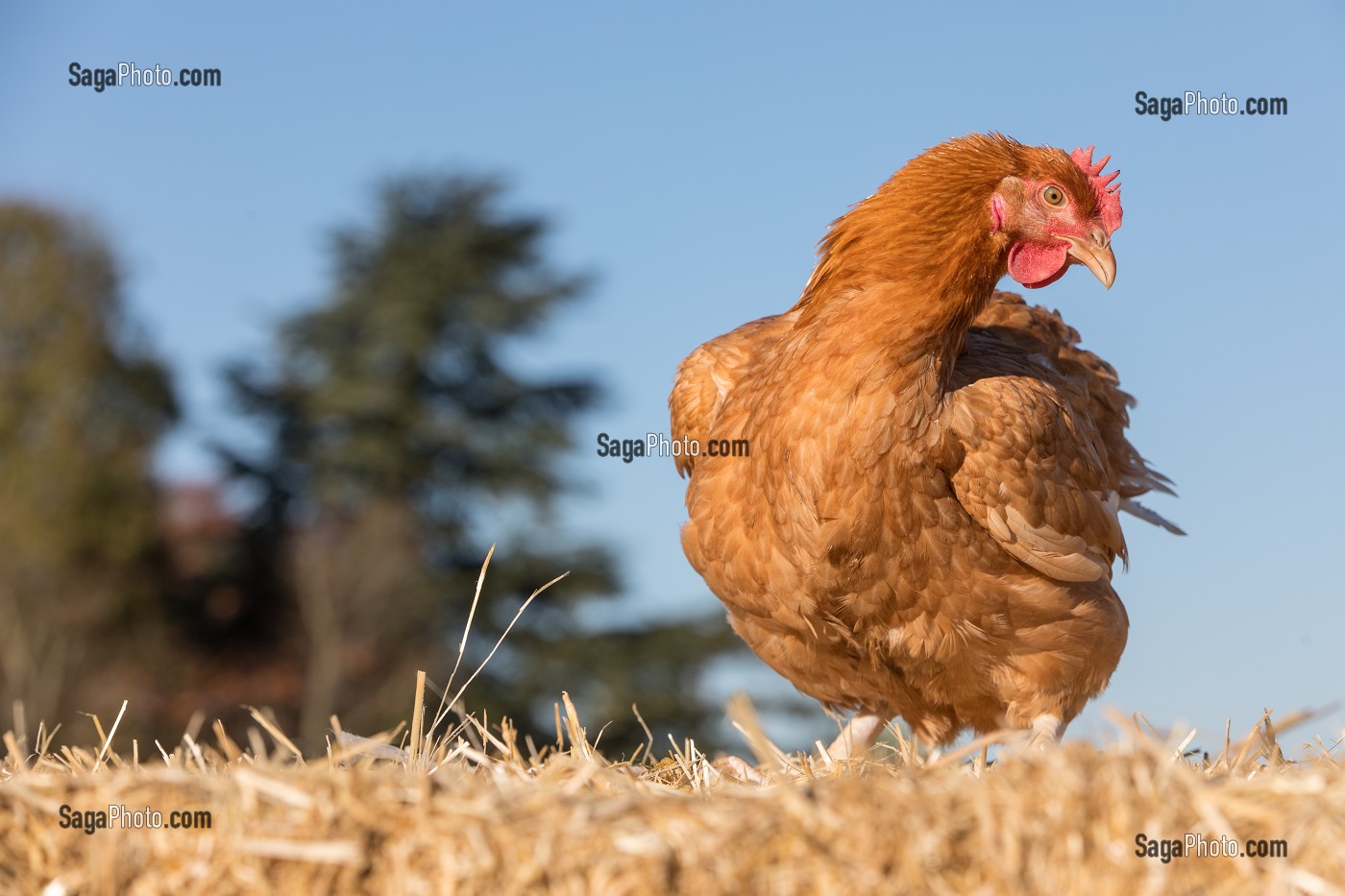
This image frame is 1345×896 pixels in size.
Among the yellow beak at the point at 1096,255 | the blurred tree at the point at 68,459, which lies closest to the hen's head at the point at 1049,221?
the yellow beak at the point at 1096,255

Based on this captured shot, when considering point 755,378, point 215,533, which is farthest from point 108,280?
point 755,378

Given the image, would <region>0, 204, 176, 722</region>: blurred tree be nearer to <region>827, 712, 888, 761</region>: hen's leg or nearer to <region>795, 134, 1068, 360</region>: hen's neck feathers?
<region>827, 712, 888, 761</region>: hen's leg

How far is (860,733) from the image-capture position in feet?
15.0

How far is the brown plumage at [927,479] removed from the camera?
3.59 metres

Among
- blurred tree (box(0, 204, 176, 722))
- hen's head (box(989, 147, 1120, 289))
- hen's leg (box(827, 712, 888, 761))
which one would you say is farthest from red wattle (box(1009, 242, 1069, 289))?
blurred tree (box(0, 204, 176, 722))

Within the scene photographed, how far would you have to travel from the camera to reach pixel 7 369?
2014cm

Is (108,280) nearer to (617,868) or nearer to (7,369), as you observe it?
(7,369)

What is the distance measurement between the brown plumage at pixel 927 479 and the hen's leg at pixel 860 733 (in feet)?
1.01

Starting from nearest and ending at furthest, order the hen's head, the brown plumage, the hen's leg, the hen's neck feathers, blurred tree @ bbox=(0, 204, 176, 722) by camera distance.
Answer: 1. the brown plumage
2. the hen's neck feathers
3. the hen's head
4. the hen's leg
5. blurred tree @ bbox=(0, 204, 176, 722)

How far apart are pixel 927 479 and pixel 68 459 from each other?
19980 mm

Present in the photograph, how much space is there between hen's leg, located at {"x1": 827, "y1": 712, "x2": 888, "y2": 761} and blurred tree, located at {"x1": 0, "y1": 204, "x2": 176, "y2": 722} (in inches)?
729

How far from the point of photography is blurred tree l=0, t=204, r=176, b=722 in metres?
19.5

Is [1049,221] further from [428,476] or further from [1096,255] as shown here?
[428,476]

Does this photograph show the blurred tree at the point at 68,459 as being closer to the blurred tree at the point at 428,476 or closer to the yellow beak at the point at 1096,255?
the blurred tree at the point at 428,476
